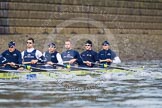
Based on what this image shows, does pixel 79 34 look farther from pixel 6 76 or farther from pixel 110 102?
pixel 110 102

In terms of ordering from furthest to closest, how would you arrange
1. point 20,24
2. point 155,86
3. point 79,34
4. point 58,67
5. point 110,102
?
point 79,34
point 20,24
point 58,67
point 155,86
point 110,102

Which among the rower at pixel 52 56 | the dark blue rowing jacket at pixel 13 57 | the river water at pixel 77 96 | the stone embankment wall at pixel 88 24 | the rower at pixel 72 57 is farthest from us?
the stone embankment wall at pixel 88 24

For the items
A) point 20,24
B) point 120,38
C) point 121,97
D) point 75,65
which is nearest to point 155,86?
point 121,97

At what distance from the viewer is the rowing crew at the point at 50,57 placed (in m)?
14.6

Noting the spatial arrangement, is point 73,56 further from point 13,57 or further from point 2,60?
point 2,60

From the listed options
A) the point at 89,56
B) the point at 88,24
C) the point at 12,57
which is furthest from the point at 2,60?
the point at 88,24

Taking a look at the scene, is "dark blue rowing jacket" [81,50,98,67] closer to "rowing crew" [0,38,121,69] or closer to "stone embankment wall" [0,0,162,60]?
"rowing crew" [0,38,121,69]

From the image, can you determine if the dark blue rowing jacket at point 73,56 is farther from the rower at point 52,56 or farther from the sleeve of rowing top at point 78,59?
the rower at point 52,56

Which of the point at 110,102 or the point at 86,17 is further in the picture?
the point at 86,17

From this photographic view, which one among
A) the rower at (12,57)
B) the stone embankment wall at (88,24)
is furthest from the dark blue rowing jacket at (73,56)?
the stone embankment wall at (88,24)

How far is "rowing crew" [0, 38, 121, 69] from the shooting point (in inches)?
573

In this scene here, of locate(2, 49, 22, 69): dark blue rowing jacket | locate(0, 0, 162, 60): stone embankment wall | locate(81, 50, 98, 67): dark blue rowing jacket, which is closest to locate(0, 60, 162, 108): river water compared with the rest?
locate(2, 49, 22, 69): dark blue rowing jacket

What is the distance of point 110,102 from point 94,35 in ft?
46.1

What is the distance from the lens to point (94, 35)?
22.8m
